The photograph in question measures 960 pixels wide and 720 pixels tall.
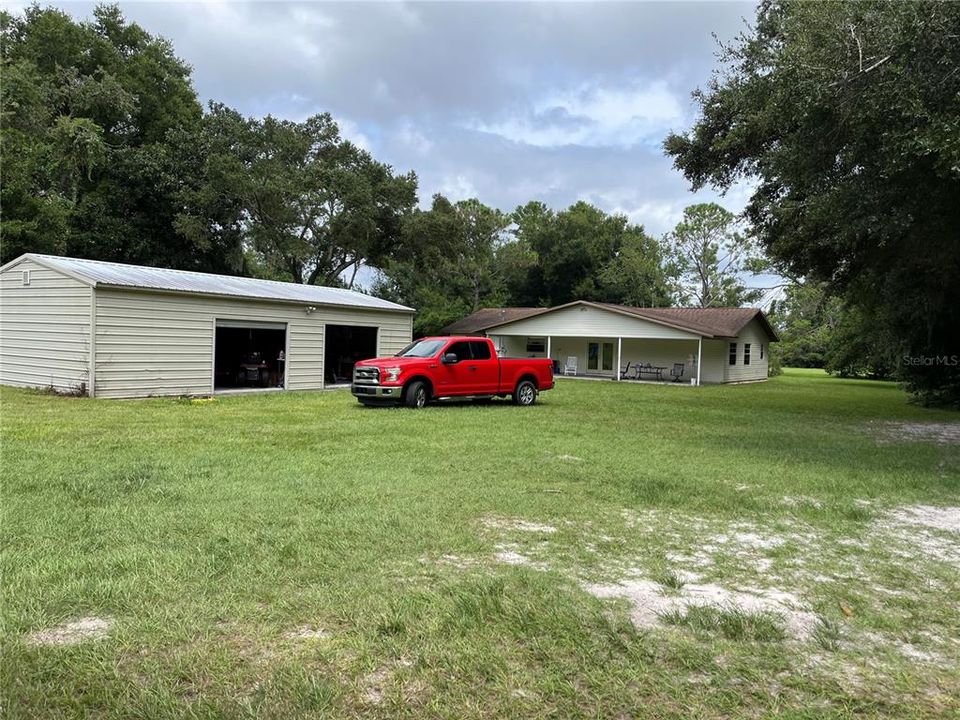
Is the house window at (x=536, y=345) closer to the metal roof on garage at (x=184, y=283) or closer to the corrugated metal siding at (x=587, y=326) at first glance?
the corrugated metal siding at (x=587, y=326)

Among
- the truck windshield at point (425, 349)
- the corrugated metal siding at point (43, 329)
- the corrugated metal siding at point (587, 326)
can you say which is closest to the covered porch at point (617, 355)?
the corrugated metal siding at point (587, 326)

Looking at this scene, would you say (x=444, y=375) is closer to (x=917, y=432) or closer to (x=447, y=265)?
(x=917, y=432)

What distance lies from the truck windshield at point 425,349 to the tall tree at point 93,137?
56.8 feet

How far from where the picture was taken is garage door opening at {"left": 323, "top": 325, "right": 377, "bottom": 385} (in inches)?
930

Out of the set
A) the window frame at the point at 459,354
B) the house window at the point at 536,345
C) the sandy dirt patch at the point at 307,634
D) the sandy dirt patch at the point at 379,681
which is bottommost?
the sandy dirt patch at the point at 379,681

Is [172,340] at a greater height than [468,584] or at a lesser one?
greater

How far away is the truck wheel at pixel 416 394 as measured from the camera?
14078mm

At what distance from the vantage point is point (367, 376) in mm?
14195

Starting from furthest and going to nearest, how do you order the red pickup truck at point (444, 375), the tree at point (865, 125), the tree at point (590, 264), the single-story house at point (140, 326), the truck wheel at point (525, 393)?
1. the tree at point (590, 264)
2. the truck wheel at point (525, 393)
3. the single-story house at point (140, 326)
4. the red pickup truck at point (444, 375)
5. the tree at point (865, 125)

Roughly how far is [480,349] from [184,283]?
8513mm

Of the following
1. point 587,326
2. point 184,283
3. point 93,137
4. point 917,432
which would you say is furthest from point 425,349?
point 93,137

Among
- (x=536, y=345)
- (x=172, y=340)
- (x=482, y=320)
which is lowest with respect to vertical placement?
(x=172, y=340)

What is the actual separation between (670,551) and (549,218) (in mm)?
50824

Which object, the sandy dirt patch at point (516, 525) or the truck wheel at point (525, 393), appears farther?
the truck wheel at point (525, 393)
